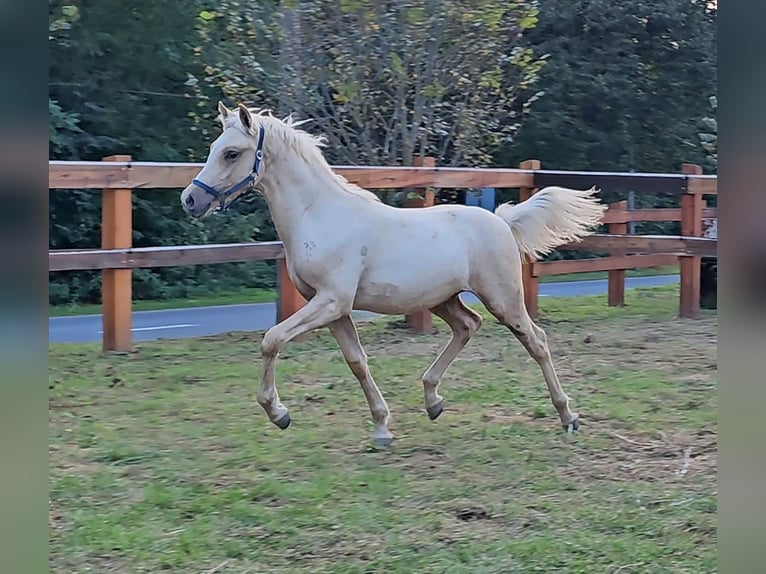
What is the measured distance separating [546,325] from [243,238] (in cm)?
618

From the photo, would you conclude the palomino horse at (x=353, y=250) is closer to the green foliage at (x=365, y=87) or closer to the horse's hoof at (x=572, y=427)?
the horse's hoof at (x=572, y=427)

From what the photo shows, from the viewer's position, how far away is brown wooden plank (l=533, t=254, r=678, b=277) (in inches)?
333

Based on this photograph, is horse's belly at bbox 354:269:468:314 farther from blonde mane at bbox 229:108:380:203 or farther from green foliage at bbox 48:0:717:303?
green foliage at bbox 48:0:717:303

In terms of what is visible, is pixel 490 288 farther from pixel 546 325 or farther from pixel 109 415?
pixel 546 325

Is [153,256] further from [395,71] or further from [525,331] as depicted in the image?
[395,71]

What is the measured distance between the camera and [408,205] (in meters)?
7.88

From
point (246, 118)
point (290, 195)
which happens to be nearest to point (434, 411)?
point (290, 195)

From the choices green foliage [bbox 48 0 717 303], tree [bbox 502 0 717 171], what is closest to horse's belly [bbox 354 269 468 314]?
green foliage [bbox 48 0 717 303]

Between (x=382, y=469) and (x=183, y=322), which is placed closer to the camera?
(x=382, y=469)

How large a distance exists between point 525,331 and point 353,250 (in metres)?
1.01

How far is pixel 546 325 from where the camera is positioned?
8266 mm

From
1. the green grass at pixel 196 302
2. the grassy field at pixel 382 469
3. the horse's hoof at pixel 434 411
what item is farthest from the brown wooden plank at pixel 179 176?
the green grass at pixel 196 302
